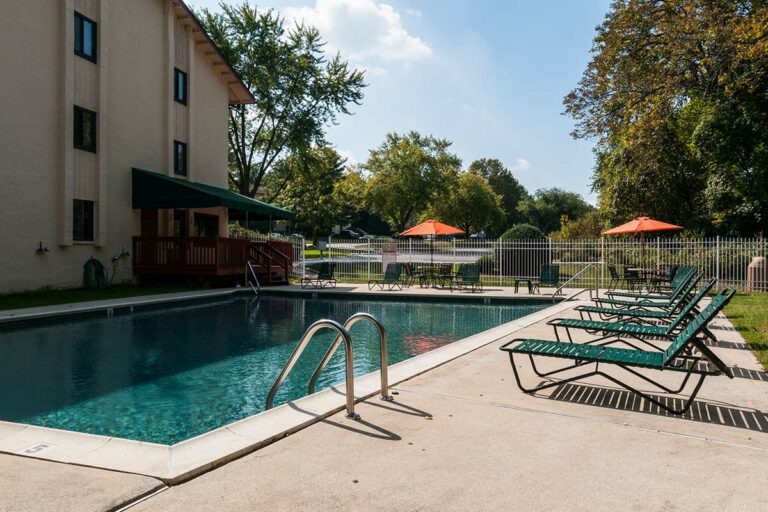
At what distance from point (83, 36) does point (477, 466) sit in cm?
1926

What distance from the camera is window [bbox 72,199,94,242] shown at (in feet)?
55.9

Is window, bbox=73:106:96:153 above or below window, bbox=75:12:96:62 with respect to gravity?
below

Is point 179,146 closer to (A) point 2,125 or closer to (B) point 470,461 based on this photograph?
(A) point 2,125

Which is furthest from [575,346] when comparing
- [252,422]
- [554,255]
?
[554,255]

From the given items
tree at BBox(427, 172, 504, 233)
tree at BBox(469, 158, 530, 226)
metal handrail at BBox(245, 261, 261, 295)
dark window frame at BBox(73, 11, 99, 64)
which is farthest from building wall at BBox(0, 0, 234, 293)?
tree at BBox(469, 158, 530, 226)

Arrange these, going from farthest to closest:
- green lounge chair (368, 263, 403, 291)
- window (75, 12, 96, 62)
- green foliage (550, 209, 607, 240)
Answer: green foliage (550, 209, 607, 240) < green lounge chair (368, 263, 403, 291) < window (75, 12, 96, 62)

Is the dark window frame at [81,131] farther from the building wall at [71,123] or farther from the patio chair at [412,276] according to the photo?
the patio chair at [412,276]

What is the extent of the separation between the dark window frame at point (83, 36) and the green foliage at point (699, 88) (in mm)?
16590

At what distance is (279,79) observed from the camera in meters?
30.8

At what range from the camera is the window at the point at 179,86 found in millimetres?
21609

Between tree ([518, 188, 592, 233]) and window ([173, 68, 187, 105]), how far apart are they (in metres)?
60.5

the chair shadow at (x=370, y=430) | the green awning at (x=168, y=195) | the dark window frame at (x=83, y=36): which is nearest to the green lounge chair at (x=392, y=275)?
the green awning at (x=168, y=195)

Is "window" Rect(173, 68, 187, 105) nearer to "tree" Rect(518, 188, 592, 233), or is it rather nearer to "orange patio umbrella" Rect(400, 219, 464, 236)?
"orange patio umbrella" Rect(400, 219, 464, 236)

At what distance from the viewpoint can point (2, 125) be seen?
47.4 feet
